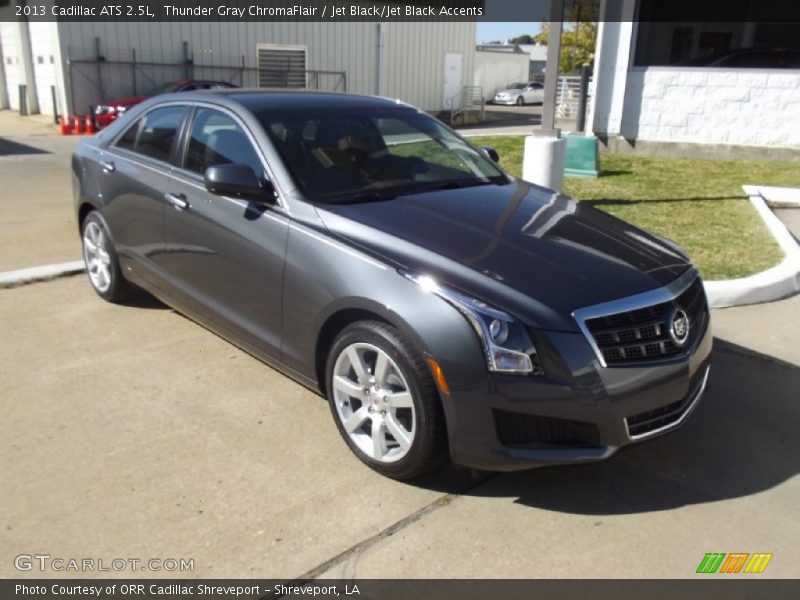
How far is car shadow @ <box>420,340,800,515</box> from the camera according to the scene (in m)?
3.32

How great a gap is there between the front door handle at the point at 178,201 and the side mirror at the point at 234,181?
658 mm

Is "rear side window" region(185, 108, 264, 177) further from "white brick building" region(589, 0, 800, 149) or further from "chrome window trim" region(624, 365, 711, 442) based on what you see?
"white brick building" region(589, 0, 800, 149)

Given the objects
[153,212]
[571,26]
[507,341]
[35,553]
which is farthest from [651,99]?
[571,26]

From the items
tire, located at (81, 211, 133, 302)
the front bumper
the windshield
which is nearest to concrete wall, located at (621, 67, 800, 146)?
the windshield

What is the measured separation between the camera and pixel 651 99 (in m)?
13.5

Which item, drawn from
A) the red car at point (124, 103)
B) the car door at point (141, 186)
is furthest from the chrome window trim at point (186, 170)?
the red car at point (124, 103)

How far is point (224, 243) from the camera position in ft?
13.6

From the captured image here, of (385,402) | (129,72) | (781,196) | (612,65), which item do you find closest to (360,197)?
(385,402)

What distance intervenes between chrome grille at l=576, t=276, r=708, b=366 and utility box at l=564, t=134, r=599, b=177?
8144mm

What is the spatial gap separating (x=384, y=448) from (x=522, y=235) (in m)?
1.24

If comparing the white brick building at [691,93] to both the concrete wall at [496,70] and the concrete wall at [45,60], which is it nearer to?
the concrete wall at [45,60]

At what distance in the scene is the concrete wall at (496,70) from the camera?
142 feet

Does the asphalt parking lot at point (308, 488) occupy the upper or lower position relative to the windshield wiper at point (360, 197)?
lower

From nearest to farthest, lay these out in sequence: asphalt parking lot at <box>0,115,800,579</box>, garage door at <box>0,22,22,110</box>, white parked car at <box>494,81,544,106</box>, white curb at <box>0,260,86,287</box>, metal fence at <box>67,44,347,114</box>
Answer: asphalt parking lot at <box>0,115,800,579</box> < white curb at <box>0,260,86,287</box> < metal fence at <box>67,44,347,114</box> < garage door at <box>0,22,22,110</box> < white parked car at <box>494,81,544,106</box>
